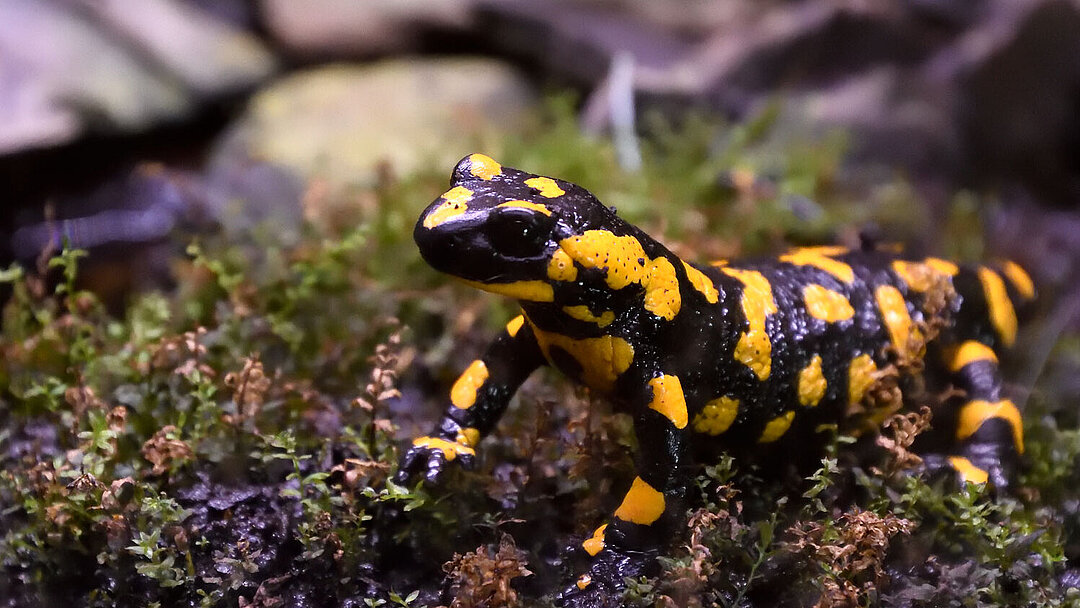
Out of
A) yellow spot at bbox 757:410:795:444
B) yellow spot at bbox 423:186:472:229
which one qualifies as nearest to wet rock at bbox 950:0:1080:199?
yellow spot at bbox 757:410:795:444

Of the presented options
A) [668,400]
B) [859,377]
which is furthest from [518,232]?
[859,377]

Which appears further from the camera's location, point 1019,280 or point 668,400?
point 1019,280

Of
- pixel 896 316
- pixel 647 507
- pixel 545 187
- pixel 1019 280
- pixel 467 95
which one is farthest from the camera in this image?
pixel 467 95

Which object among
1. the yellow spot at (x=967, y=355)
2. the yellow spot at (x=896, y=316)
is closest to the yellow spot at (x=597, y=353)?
the yellow spot at (x=896, y=316)

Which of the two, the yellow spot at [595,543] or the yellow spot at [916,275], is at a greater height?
the yellow spot at [916,275]

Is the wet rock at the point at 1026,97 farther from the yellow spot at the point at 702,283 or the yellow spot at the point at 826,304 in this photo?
the yellow spot at the point at 702,283

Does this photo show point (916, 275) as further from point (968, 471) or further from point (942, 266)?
point (968, 471)
